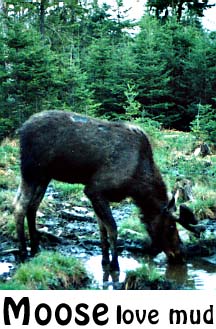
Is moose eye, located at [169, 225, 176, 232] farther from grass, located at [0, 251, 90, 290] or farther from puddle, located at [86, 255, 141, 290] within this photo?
grass, located at [0, 251, 90, 290]

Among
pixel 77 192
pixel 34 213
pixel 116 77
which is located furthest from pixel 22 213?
pixel 116 77

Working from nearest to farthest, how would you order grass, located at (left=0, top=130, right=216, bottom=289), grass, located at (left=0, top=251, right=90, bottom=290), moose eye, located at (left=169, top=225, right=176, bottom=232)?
Answer: 1. grass, located at (left=0, top=251, right=90, bottom=290)
2. grass, located at (left=0, top=130, right=216, bottom=289)
3. moose eye, located at (left=169, top=225, right=176, bottom=232)

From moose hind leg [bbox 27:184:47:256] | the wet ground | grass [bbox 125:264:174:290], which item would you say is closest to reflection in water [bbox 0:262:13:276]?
the wet ground

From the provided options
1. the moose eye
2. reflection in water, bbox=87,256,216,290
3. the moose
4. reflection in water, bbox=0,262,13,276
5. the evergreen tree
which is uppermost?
the evergreen tree

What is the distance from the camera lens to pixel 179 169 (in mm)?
15461

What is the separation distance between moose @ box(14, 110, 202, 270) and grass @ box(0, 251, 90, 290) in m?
0.83

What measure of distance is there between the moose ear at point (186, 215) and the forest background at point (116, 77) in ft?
30.2

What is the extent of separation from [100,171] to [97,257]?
1.45m

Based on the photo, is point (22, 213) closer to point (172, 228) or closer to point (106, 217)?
point (106, 217)

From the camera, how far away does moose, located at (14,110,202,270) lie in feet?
27.6

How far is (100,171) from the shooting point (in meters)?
8.52

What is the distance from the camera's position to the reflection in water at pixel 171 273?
7.77m

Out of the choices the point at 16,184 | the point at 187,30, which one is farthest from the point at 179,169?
the point at 187,30

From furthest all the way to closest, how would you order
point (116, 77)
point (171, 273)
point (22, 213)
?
point (116, 77) → point (22, 213) → point (171, 273)
